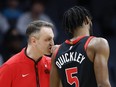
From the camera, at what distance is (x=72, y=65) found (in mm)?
4414

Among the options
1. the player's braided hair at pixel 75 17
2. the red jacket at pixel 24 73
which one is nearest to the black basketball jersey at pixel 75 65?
the player's braided hair at pixel 75 17

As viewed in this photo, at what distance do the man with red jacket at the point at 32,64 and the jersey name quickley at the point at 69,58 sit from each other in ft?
1.66

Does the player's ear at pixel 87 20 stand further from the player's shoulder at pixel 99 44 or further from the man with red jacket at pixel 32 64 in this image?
the man with red jacket at pixel 32 64

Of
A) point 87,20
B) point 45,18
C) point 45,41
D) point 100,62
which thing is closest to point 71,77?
point 100,62

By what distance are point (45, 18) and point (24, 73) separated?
4.30 metres

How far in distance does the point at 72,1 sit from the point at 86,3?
1.01 feet

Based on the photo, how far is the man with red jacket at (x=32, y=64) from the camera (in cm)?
505

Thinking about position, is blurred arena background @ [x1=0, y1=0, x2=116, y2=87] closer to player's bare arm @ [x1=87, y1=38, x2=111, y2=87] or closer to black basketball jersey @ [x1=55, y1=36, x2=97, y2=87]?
black basketball jersey @ [x1=55, y1=36, x2=97, y2=87]

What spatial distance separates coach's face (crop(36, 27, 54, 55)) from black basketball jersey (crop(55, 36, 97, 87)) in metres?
0.46

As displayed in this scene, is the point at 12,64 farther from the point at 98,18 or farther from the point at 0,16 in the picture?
the point at 98,18

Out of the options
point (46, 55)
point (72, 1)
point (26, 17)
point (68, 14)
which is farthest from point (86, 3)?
point (68, 14)

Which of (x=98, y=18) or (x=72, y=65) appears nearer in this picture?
(x=72, y=65)

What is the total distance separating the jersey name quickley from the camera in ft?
14.2

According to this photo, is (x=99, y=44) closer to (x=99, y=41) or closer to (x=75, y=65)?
(x=99, y=41)
